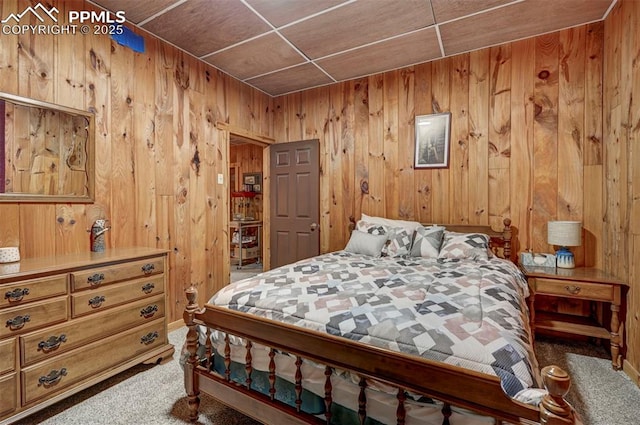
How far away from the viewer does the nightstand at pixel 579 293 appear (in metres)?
2.28

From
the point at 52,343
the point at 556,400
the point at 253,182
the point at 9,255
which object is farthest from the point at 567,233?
the point at 253,182

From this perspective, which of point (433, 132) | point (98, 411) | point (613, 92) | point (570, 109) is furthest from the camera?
point (433, 132)

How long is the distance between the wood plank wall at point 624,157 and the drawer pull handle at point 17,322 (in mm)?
3797

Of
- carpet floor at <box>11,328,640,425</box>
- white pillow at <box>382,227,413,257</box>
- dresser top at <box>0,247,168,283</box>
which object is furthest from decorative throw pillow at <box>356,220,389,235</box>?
dresser top at <box>0,247,168,283</box>

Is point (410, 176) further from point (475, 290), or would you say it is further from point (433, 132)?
point (475, 290)

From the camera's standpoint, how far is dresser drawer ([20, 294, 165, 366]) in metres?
1.68

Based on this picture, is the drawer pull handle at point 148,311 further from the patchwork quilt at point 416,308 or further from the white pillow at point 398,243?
the white pillow at point 398,243

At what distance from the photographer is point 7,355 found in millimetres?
1579

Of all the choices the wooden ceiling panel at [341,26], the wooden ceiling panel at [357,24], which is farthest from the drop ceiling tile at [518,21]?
the wooden ceiling panel at [357,24]

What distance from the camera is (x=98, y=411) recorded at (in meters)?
1.82

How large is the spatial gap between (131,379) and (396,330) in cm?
202

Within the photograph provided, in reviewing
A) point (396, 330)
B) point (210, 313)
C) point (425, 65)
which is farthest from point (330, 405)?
point (425, 65)

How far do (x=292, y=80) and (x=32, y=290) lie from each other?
10.8 feet

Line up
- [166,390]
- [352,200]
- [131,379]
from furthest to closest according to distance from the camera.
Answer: [352,200], [131,379], [166,390]
